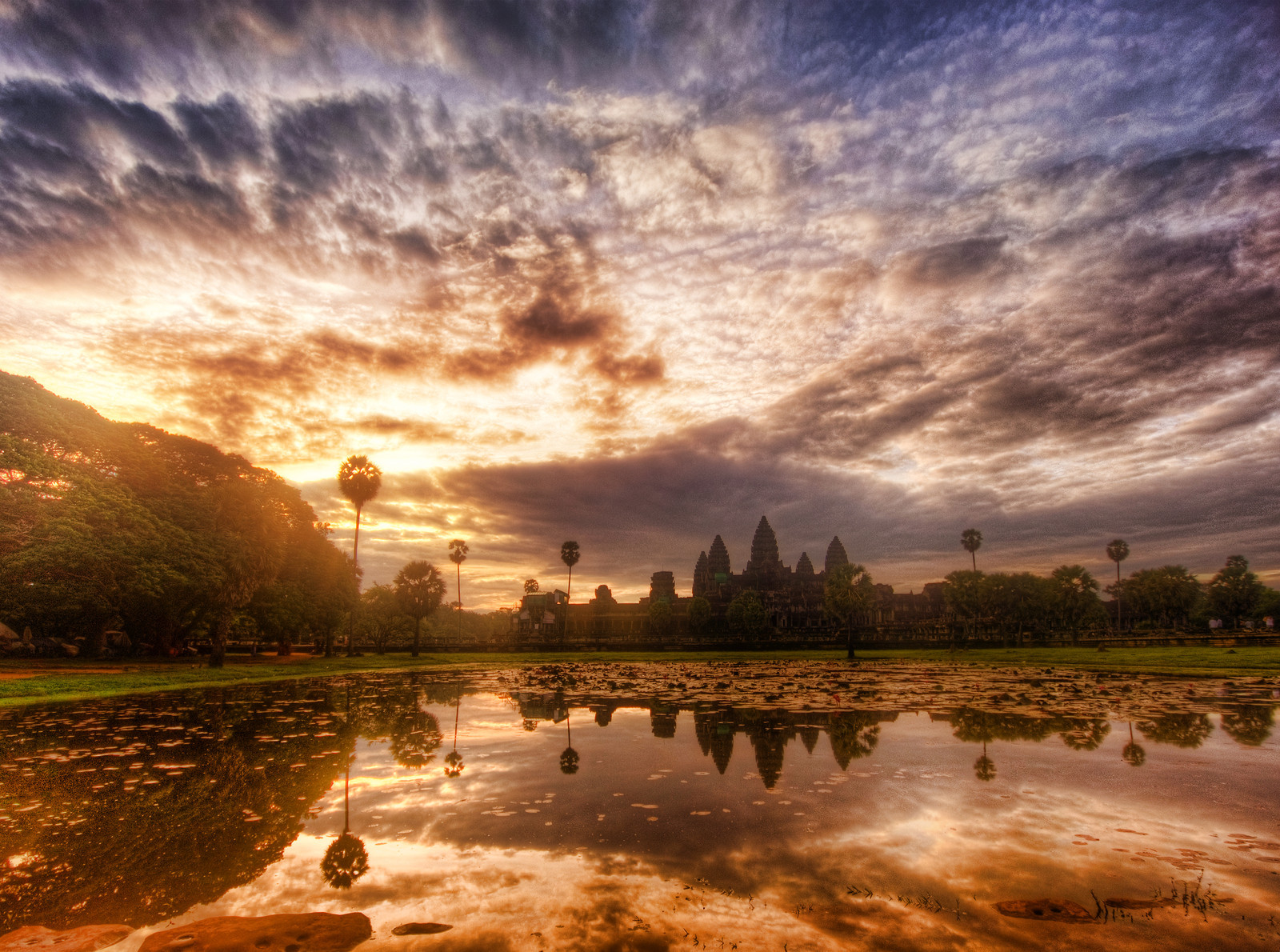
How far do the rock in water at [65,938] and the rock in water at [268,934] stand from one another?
0.28 m

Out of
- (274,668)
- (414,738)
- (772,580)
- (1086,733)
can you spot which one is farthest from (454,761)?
(772,580)

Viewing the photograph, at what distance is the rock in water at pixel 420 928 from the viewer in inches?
163

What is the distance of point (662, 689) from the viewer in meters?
20.7

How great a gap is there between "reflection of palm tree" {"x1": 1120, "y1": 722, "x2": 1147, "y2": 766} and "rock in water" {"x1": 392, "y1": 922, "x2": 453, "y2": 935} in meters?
9.58

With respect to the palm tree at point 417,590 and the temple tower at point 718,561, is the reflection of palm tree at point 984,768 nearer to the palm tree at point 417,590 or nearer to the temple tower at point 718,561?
the palm tree at point 417,590

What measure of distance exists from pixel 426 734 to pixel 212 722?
18.1 feet

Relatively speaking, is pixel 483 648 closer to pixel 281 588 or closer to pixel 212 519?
pixel 281 588

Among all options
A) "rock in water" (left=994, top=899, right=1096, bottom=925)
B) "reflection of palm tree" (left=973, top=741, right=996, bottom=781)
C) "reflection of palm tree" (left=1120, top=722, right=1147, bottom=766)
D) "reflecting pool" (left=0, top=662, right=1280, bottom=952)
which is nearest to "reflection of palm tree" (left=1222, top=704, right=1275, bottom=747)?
"reflecting pool" (left=0, top=662, right=1280, bottom=952)

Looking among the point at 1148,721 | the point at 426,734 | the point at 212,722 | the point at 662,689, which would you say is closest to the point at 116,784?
the point at 426,734

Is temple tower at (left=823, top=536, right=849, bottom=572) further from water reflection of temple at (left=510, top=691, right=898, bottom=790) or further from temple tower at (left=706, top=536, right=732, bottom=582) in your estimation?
water reflection of temple at (left=510, top=691, right=898, bottom=790)

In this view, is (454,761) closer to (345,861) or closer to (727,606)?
(345,861)

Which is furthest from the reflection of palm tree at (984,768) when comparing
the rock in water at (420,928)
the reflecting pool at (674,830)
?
the rock in water at (420,928)

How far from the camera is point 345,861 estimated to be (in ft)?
18.0

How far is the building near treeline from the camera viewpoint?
399 feet
